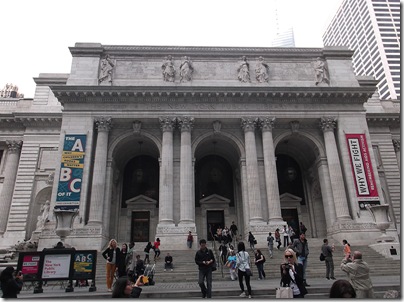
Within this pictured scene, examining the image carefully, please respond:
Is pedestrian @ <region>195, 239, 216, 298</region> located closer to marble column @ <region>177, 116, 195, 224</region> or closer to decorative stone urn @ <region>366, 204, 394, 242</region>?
marble column @ <region>177, 116, 195, 224</region>

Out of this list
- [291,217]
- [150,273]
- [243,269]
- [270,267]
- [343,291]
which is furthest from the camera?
[291,217]

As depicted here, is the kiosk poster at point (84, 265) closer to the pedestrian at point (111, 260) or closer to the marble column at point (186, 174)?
the pedestrian at point (111, 260)

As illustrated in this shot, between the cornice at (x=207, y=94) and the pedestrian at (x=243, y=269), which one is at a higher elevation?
the cornice at (x=207, y=94)

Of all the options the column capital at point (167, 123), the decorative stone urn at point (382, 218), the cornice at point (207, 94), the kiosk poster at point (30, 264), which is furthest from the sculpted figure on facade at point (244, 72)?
the kiosk poster at point (30, 264)

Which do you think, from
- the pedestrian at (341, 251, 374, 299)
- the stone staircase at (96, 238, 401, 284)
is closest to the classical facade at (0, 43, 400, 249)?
the stone staircase at (96, 238, 401, 284)

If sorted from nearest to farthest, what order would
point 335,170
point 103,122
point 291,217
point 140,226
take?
point 335,170
point 103,122
point 140,226
point 291,217

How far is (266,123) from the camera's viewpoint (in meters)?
29.1

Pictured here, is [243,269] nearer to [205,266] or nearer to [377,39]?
[205,266]

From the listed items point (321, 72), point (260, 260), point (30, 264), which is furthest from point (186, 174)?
point (321, 72)

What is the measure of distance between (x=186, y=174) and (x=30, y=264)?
52.2 ft

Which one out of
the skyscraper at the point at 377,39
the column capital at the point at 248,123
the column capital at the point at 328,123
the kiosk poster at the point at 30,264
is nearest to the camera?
the kiosk poster at the point at 30,264

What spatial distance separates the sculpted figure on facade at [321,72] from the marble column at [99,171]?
20694mm

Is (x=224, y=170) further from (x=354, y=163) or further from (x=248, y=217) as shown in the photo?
(x=354, y=163)

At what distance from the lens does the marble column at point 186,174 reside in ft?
85.6
